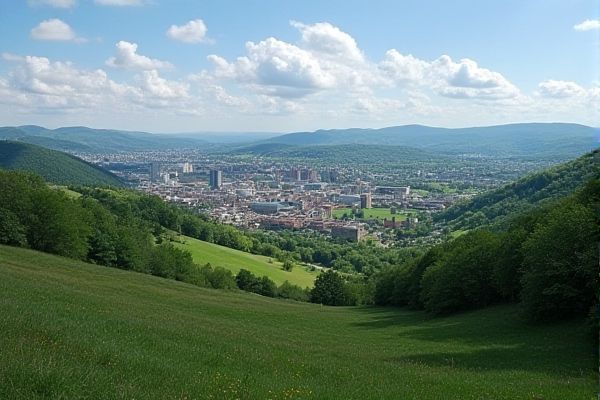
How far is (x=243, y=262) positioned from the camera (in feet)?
367

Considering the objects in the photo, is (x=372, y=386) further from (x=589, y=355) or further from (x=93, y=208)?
(x=93, y=208)

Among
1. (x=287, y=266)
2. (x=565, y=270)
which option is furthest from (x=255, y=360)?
(x=287, y=266)

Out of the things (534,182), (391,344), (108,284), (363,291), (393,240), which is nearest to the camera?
(391,344)

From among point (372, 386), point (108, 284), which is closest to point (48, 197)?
point (108, 284)

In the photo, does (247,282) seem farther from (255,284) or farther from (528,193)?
(528,193)

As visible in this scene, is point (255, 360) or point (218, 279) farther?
point (218, 279)

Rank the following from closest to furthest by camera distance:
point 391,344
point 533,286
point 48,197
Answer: point 391,344
point 533,286
point 48,197

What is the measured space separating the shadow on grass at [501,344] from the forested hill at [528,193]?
344ft

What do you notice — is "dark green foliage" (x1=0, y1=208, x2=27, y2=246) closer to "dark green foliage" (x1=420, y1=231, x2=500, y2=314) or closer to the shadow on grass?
the shadow on grass

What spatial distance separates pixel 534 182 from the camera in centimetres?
17412

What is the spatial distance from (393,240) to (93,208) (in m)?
136

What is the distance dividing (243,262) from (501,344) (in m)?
87.8

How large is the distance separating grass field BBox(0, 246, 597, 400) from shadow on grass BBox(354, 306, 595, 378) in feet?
0.23

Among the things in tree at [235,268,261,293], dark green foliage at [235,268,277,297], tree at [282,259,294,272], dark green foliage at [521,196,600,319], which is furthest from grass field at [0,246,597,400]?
tree at [282,259,294,272]
